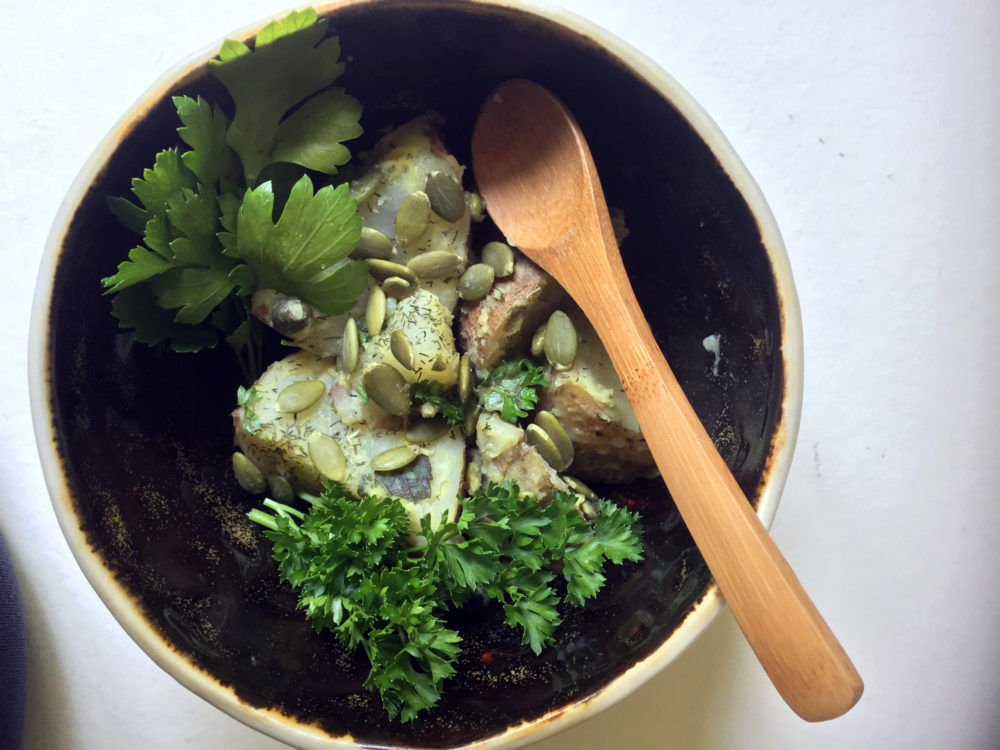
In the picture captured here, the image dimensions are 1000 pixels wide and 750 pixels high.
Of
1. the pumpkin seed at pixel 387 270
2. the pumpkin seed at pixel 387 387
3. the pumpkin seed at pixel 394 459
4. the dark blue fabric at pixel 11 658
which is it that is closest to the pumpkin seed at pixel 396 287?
the pumpkin seed at pixel 387 270

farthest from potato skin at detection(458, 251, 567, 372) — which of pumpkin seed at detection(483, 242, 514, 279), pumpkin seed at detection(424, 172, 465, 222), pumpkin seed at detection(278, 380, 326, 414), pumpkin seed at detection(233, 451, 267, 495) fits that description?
pumpkin seed at detection(233, 451, 267, 495)

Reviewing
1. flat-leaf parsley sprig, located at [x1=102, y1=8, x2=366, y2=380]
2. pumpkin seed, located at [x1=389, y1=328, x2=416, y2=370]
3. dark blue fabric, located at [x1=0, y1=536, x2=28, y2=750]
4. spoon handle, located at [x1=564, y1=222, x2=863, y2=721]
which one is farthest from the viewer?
dark blue fabric, located at [x1=0, y1=536, x2=28, y2=750]

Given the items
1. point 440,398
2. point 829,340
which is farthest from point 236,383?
point 829,340

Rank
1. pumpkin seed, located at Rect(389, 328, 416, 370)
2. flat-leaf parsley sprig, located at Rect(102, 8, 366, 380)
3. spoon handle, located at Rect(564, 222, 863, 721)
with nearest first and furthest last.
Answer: spoon handle, located at Rect(564, 222, 863, 721)
flat-leaf parsley sprig, located at Rect(102, 8, 366, 380)
pumpkin seed, located at Rect(389, 328, 416, 370)

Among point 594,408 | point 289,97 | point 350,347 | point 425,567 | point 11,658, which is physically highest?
point 289,97

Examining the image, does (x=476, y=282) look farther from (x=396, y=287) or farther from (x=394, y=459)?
(x=394, y=459)

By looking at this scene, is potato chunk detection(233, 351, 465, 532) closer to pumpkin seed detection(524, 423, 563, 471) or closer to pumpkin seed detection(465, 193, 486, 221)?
pumpkin seed detection(524, 423, 563, 471)

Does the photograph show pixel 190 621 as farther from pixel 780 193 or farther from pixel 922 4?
pixel 922 4
